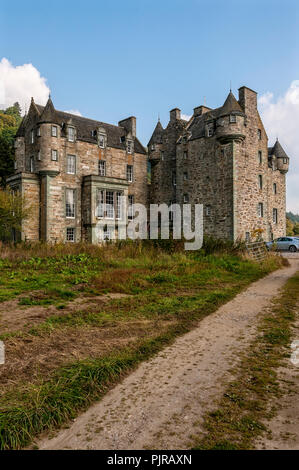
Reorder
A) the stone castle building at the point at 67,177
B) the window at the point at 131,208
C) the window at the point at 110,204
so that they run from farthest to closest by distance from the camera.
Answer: the window at the point at 131,208, the window at the point at 110,204, the stone castle building at the point at 67,177

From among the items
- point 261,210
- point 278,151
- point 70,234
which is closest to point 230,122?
point 261,210

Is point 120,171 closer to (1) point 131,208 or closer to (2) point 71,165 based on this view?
(1) point 131,208

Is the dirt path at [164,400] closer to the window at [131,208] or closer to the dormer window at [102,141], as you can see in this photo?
the window at [131,208]

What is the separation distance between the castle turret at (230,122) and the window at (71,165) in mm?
13233

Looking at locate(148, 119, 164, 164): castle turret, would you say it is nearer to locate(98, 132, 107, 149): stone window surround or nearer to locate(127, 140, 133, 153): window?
locate(127, 140, 133, 153): window

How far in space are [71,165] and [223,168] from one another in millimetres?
13788

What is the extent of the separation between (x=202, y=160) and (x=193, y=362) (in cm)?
2824

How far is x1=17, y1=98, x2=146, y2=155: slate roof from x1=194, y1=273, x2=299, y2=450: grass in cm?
2741

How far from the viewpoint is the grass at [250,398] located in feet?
9.91

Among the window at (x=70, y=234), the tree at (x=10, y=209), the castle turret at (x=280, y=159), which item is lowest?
the window at (x=70, y=234)

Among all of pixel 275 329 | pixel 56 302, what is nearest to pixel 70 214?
pixel 56 302

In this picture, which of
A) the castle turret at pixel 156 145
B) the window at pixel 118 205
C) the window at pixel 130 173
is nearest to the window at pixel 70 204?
the window at pixel 118 205

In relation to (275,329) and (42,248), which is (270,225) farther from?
(275,329)

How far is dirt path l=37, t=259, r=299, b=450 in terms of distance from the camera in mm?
3059
